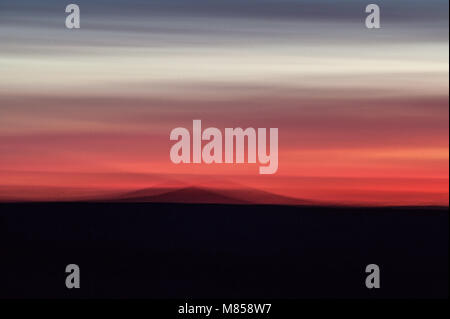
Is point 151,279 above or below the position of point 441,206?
below

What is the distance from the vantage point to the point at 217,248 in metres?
9.08

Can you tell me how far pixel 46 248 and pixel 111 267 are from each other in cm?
64

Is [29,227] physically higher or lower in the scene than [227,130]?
lower

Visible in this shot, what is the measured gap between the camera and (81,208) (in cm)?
898

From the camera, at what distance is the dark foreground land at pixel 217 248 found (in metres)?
8.95

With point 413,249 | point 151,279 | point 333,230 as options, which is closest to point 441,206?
point 413,249

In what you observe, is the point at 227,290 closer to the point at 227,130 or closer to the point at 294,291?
the point at 294,291

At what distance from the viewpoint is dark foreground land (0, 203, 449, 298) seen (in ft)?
29.4

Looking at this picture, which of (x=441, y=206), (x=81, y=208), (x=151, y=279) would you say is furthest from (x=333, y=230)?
(x=81, y=208)

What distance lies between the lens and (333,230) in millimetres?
9180

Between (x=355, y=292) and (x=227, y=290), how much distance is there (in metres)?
1.22
